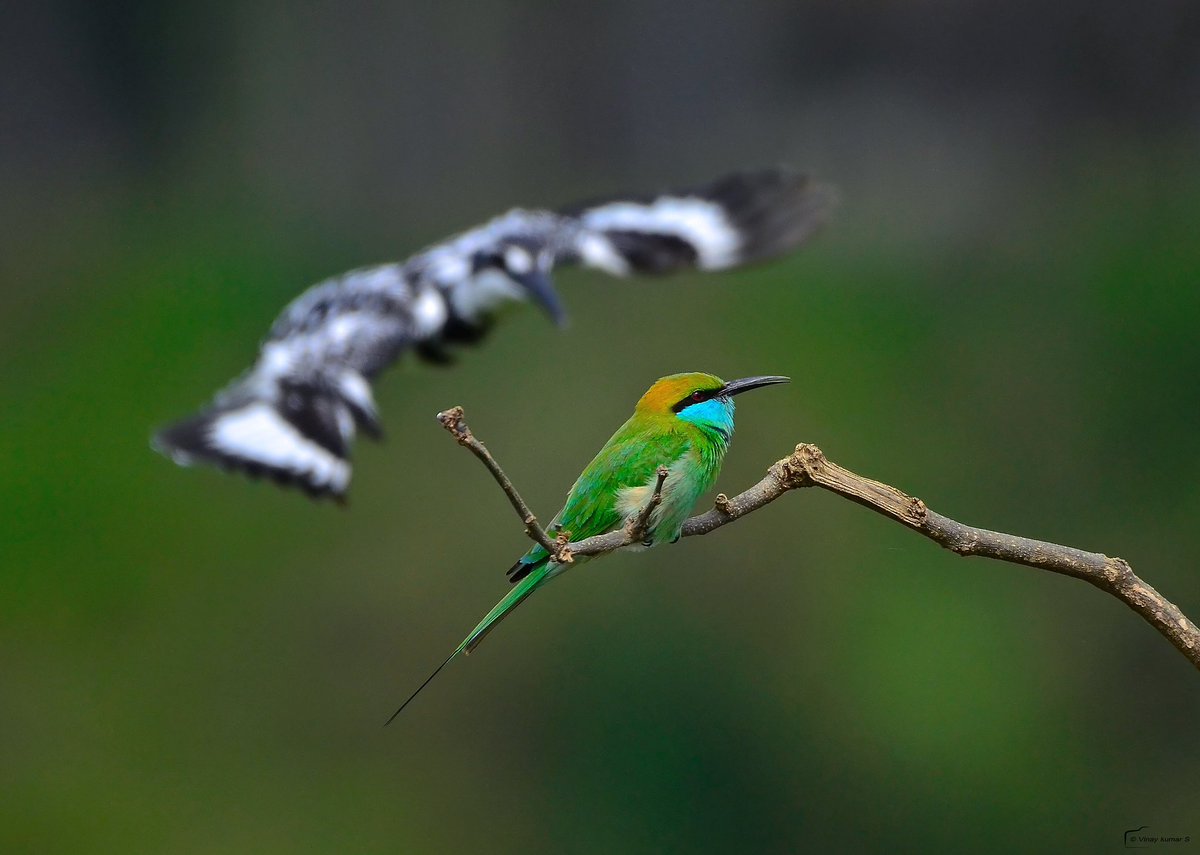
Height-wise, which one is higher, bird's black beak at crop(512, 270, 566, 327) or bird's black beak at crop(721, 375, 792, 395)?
bird's black beak at crop(512, 270, 566, 327)

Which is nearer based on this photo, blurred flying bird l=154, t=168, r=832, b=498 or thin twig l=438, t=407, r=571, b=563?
thin twig l=438, t=407, r=571, b=563

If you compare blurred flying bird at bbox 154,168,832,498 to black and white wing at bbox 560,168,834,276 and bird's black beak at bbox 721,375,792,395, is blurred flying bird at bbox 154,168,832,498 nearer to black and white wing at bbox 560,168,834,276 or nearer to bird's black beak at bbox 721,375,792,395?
black and white wing at bbox 560,168,834,276

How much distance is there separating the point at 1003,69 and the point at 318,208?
6.16 feet

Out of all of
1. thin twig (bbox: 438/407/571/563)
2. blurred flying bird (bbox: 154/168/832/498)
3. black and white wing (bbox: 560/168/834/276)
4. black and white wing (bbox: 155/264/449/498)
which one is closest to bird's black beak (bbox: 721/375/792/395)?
thin twig (bbox: 438/407/571/563)

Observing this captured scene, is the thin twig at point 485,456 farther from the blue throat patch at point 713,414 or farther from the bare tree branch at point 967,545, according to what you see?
the blue throat patch at point 713,414

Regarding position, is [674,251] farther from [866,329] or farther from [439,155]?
[439,155]

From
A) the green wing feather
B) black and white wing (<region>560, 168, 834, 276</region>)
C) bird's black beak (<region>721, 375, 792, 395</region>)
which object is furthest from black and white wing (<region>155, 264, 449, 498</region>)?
bird's black beak (<region>721, 375, 792, 395</region>)

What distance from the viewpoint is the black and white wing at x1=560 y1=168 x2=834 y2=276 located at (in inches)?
91.0

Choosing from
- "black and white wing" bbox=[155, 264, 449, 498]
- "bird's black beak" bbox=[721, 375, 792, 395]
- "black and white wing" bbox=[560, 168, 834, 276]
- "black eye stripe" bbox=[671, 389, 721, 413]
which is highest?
"black and white wing" bbox=[560, 168, 834, 276]

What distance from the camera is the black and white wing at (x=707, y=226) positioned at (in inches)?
91.0

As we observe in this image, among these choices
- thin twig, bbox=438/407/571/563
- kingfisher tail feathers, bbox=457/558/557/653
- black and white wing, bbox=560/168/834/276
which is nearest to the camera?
thin twig, bbox=438/407/571/563

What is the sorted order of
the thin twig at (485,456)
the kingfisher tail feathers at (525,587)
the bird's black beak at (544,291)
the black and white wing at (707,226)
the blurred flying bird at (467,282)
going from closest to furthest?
the thin twig at (485,456)
the kingfisher tail feathers at (525,587)
the blurred flying bird at (467,282)
the bird's black beak at (544,291)
the black and white wing at (707,226)

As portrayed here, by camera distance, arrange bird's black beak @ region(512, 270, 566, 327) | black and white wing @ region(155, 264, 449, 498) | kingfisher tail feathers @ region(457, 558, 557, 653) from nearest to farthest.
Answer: kingfisher tail feathers @ region(457, 558, 557, 653) → black and white wing @ region(155, 264, 449, 498) → bird's black beak @ region(512, 270, 566, 327)

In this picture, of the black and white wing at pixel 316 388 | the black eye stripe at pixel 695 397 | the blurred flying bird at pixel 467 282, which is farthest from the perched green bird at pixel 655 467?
the blurred flying bird at pixel 467 282
